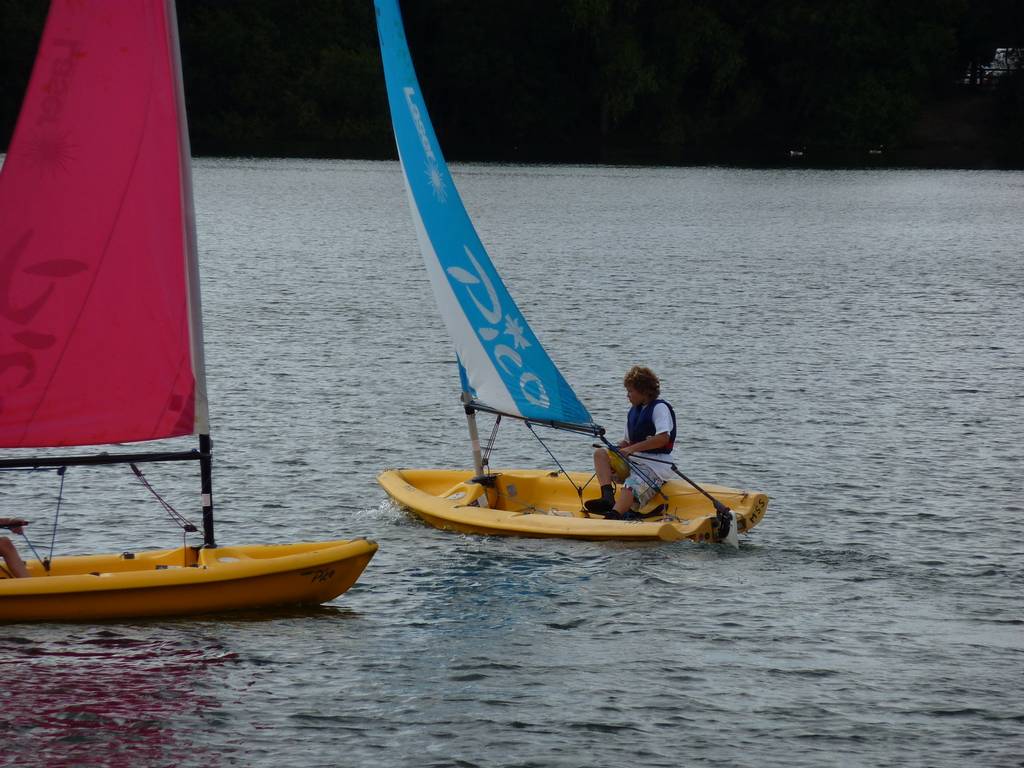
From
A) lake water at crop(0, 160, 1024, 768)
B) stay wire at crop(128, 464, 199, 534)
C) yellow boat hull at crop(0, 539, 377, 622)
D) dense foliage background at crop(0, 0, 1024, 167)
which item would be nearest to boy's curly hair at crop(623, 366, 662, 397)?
lake water at crop(0, 160, 1024, 768)

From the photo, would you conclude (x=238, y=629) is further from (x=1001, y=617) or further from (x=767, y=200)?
(x=767, y=200)

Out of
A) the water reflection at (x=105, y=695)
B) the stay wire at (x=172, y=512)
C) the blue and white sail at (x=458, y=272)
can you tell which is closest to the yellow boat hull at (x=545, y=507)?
the blue and white sail at (x=458, y=272)

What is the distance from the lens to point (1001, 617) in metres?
15.0

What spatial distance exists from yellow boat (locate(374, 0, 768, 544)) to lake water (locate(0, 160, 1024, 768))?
52cm

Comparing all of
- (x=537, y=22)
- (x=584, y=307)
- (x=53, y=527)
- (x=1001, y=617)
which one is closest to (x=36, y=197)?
(x=53, y=527)

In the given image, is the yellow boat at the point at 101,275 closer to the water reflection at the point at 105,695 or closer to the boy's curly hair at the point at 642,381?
the water reflection at the point at 105,695

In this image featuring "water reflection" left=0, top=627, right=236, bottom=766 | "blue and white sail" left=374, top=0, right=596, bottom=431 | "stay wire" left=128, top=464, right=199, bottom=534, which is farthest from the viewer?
"blue and white sail" left=374, top=0, right=596, bottom=431

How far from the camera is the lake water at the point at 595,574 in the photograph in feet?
39.9

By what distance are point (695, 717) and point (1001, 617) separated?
3999 millimetres

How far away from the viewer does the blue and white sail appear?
17.4 metres

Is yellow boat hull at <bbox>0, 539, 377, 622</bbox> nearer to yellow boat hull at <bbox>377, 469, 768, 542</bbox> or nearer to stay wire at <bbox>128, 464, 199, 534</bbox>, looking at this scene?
stay wire at <bbox>128, 464, 199, 534</bbox>

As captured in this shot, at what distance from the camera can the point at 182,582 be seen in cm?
1345

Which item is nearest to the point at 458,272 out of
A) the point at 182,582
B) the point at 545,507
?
the point at 545,507

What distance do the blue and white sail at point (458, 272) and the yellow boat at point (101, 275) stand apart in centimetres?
457
